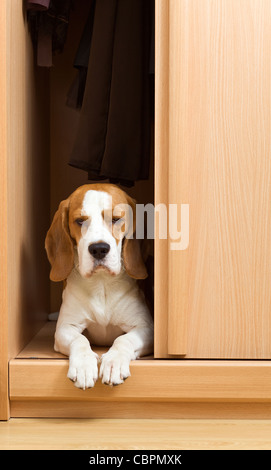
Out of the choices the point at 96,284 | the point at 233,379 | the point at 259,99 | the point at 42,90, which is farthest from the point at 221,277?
the point at 42,90

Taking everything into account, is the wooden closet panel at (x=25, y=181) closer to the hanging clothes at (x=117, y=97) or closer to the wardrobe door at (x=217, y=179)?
the hanging clothes at (x=117, y=97)

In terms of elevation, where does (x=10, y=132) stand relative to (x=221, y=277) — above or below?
above

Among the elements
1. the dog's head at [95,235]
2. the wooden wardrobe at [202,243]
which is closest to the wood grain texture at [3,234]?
the wooden wardrobe at [202,243]

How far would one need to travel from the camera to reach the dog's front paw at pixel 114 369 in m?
1.48

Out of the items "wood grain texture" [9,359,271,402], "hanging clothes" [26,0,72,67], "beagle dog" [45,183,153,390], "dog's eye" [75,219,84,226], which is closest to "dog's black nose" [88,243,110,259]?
"beagle dog" [45,183,153,390]

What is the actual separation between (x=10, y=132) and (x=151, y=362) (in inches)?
31.4

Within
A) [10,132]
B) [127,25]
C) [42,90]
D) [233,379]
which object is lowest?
[233,379]

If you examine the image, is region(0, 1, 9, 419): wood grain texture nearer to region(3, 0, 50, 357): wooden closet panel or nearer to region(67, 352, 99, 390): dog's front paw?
region(3, 0, 50, 357): wooden closet panel

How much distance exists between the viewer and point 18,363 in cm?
156

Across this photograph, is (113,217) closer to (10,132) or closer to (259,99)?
(10,132)

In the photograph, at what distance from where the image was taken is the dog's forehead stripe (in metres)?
1.71
